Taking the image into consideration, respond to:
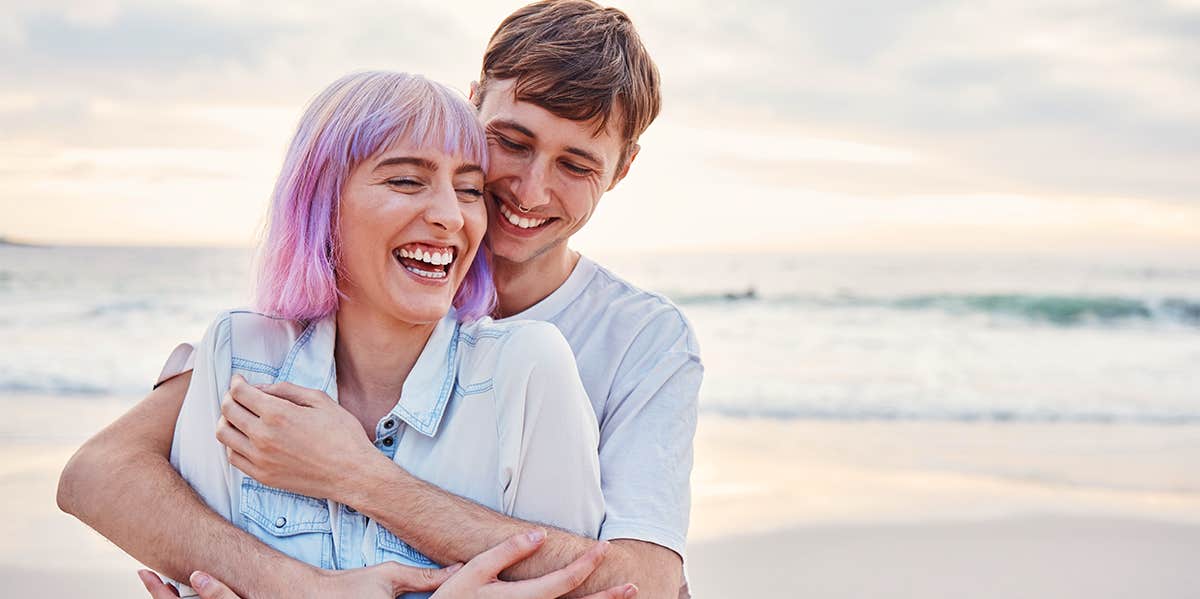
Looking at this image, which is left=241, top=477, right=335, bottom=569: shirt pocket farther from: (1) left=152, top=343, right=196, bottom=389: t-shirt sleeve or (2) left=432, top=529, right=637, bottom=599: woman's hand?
(1) left=152, top=343, right=196, bottom=389: t-shirt sleeve

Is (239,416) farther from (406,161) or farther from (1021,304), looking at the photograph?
(1021,304)

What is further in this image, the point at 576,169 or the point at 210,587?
the point at 576,169

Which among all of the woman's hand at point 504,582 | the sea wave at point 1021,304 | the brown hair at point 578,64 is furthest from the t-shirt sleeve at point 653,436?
the sea wave at point 1021,304

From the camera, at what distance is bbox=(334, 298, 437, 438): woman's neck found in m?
2.52

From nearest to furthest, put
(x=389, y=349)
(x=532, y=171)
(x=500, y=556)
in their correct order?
1. (x=500, y=556)
2. (x=389, y=349)
3. (x=532, y=171)

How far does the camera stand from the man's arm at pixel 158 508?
2.29 m

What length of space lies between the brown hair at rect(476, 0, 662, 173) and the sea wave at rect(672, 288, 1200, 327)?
14.2 meters

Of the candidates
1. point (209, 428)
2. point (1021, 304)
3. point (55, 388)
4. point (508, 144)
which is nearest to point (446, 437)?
point (209, 428)

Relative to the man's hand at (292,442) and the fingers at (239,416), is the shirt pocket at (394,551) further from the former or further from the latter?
the fingers at (239,416)

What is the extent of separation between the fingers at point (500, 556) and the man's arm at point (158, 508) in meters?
0.31

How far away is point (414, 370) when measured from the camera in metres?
2.41

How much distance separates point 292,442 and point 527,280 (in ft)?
3.34

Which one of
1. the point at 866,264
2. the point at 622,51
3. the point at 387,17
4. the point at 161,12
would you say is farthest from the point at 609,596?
the point at 866,264

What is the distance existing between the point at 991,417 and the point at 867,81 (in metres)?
8.83
